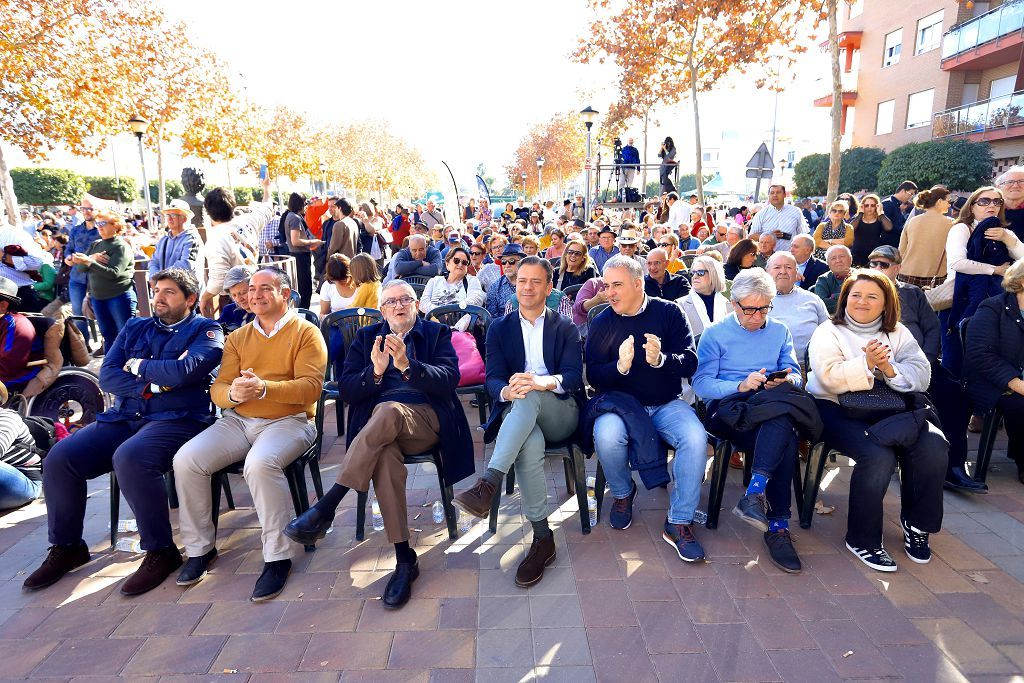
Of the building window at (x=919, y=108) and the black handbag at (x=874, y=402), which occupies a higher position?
the building window at (x=919, y=108)

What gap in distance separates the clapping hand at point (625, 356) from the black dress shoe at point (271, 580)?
82.3 inches

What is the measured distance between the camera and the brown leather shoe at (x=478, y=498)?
3059 millimetres

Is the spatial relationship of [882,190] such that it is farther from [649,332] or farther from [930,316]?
[649,332]

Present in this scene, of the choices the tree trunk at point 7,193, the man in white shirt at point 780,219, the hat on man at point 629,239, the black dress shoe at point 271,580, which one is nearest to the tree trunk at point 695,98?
the man in white shirt at point 780,219

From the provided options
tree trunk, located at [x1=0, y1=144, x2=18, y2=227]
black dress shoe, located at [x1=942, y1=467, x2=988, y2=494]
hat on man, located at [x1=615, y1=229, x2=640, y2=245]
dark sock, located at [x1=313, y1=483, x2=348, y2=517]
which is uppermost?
tree trunk, located at [x1=0, y1=144, x2=18, y2=227]

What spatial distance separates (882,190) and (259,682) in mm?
25037

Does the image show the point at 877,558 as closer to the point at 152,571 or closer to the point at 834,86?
the point at 152,571

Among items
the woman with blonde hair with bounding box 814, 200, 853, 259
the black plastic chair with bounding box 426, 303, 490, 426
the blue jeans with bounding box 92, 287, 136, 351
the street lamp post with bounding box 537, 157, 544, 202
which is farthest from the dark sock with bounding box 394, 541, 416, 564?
the street lamp post with bounding box 537, 157, 544, 202

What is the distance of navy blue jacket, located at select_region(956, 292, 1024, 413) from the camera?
3.89 m

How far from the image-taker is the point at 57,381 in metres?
4.61

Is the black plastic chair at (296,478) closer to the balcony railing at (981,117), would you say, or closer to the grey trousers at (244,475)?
the grey trousers at (244,475)

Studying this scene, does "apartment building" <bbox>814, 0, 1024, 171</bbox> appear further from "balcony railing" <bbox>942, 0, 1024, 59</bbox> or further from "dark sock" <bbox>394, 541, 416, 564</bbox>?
"dark sock" <bbox>394, 541, 416, 564</bbox>

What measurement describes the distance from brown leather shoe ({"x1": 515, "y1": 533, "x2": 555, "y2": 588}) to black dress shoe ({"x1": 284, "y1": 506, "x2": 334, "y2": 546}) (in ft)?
3.48

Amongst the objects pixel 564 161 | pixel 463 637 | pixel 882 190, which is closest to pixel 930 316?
pixel 463 637
